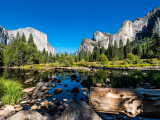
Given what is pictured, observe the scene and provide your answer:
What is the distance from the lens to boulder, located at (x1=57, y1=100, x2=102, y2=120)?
6.82 ft

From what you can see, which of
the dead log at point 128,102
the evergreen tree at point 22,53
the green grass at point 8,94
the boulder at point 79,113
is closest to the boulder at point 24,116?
the boulder at point 79,113

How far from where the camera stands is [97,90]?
2.50 metres

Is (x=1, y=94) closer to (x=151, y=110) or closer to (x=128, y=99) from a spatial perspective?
(x=128, y=99)

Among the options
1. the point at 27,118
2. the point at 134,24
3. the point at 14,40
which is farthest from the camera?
the point at 134,24

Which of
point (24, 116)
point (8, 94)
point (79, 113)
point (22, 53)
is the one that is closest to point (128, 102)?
point (79, 113)

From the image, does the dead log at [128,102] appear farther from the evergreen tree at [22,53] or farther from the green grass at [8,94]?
the evergreen tree at [22,53]

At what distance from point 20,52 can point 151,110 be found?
6620 centimetres

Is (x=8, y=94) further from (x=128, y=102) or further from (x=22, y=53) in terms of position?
(x=22, y=53)

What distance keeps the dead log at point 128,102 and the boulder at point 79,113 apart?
0.34 metres

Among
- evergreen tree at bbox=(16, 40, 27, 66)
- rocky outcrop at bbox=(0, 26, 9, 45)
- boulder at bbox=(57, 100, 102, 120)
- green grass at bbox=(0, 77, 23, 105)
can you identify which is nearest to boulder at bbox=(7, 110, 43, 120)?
boulder at bbox=(57, 100, 102, 120)

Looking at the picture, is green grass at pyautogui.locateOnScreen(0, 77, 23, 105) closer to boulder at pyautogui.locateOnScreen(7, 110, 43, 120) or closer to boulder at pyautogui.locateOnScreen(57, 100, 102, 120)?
boulder at pyautogui.locateOnScreen(7, 110, 43, 120)

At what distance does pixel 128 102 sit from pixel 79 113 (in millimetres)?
1310

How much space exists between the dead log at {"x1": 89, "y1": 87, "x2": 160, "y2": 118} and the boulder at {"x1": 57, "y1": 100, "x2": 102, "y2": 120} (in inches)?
13.3

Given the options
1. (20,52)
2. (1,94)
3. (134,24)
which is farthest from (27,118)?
(134,24)
